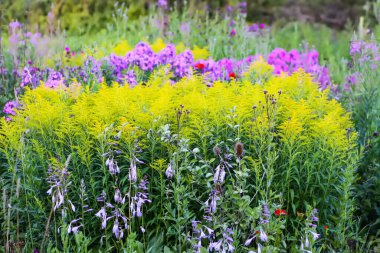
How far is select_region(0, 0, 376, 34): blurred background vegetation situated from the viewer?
10.5 meters

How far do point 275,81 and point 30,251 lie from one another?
2.12 metres

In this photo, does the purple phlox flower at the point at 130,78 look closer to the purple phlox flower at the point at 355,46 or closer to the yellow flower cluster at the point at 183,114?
the yellow flower cluster at the point at 183,114

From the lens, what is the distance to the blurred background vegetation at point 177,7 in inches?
414

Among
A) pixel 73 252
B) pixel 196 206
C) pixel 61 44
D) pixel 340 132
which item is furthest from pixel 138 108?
pixel 61 44

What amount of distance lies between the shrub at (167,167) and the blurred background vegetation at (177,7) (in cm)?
599

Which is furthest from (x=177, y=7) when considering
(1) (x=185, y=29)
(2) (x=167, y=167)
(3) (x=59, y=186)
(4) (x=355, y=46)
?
(3) (x=59, y=186)

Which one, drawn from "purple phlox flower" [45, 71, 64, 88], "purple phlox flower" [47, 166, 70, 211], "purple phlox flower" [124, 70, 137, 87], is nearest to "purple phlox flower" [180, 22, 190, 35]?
"purple phlox flower" [124, 70, 137, 87]

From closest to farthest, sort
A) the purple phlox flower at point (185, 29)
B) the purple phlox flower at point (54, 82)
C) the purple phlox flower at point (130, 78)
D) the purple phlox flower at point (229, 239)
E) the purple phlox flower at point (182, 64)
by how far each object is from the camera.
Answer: the purple phlox flower at point (229, 239)
the purple phlox flower at point (54, 82)
the purple phlox flower at point (130, 78)
the purple phlox flower at point (182, 64)
the purple phlox flower at point (185, 29)

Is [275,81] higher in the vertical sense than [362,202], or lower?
higher

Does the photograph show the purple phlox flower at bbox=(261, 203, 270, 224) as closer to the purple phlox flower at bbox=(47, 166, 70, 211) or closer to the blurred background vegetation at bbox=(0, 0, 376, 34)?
the purple phlox flower at bbox=(47, 166, 70, 211)

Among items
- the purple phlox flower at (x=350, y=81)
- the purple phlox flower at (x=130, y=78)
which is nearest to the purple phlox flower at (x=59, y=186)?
the purple phlox flower at (x=130, y=78)

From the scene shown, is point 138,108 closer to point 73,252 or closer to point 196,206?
point 196,206

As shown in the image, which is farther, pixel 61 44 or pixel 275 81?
pixel 61 44

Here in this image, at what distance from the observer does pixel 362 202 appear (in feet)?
13.6
